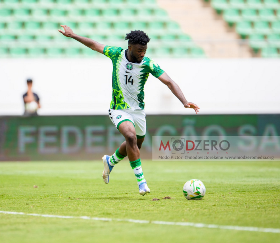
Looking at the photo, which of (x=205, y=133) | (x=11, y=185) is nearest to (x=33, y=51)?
(x=205, y=133)

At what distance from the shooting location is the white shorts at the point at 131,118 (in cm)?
764

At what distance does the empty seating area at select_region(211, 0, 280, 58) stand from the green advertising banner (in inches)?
238

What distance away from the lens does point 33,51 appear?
17.8m

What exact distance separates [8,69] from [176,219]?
46.0 feet

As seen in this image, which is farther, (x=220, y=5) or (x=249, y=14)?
(x=220, y=5)

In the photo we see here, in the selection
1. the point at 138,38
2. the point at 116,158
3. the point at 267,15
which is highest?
the point at 267,15

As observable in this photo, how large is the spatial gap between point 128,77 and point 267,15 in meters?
16.2

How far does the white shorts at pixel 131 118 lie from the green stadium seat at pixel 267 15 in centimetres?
1572

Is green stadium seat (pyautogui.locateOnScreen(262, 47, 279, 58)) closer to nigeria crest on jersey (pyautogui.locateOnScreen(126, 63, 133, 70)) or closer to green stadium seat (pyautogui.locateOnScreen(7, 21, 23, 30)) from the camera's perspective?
green stadium seat (pyautogui.locateOnScreen(7, 21, 23, 30))

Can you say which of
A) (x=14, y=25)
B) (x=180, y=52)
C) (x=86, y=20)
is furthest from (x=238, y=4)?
(x=14, y=25)

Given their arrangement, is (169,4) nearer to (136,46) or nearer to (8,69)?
(8,69)

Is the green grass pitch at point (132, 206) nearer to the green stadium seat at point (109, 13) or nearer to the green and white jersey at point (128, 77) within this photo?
the green and white jersey at point (128, 77)

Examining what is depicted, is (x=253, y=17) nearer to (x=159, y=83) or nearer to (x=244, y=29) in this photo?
(x=244, y=29)

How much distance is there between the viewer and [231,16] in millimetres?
22109
